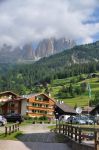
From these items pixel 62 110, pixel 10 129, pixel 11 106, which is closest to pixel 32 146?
pixel 10 129

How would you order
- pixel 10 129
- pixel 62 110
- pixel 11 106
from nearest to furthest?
pixel 10 129
pixel 11 106
pixel 62 110

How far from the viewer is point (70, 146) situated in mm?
33125

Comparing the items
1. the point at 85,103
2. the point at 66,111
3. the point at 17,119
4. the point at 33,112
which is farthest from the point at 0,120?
the point at 85,103

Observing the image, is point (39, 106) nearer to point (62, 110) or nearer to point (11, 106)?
point (11, 106)

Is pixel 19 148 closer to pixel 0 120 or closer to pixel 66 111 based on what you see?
pixel 0 120

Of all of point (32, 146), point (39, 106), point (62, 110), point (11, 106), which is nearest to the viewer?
point (32, 146)

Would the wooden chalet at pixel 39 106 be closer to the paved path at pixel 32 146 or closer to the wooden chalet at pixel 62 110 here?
the wooden chalet at pixel 62 110

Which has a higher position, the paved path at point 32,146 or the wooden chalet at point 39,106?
the wooden chalet at point 39,106

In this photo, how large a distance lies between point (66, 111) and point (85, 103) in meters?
40.2

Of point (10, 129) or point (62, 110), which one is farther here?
point (62, 110)

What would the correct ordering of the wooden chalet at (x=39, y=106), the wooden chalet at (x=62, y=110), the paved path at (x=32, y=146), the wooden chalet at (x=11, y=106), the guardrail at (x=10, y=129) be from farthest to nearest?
the wooden chalet at (x=62, y=110)
the wooden chalet at (x=11, y=106)
the wooden chalet at (x=39, y=106)
the guardrail at (x=10, y=129)
the paved path at (x=32, y=146)

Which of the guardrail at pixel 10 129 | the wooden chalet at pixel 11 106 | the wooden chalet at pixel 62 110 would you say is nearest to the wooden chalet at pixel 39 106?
the wooden chalet at pixel 11 106

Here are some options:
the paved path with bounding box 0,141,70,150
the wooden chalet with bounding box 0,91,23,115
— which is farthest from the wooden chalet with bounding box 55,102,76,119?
the paved path with bounding box 0,141,70,150

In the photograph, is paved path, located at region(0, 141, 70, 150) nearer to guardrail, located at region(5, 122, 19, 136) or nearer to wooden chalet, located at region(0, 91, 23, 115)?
guardrail, located at region(5, 122, 19, 136)
